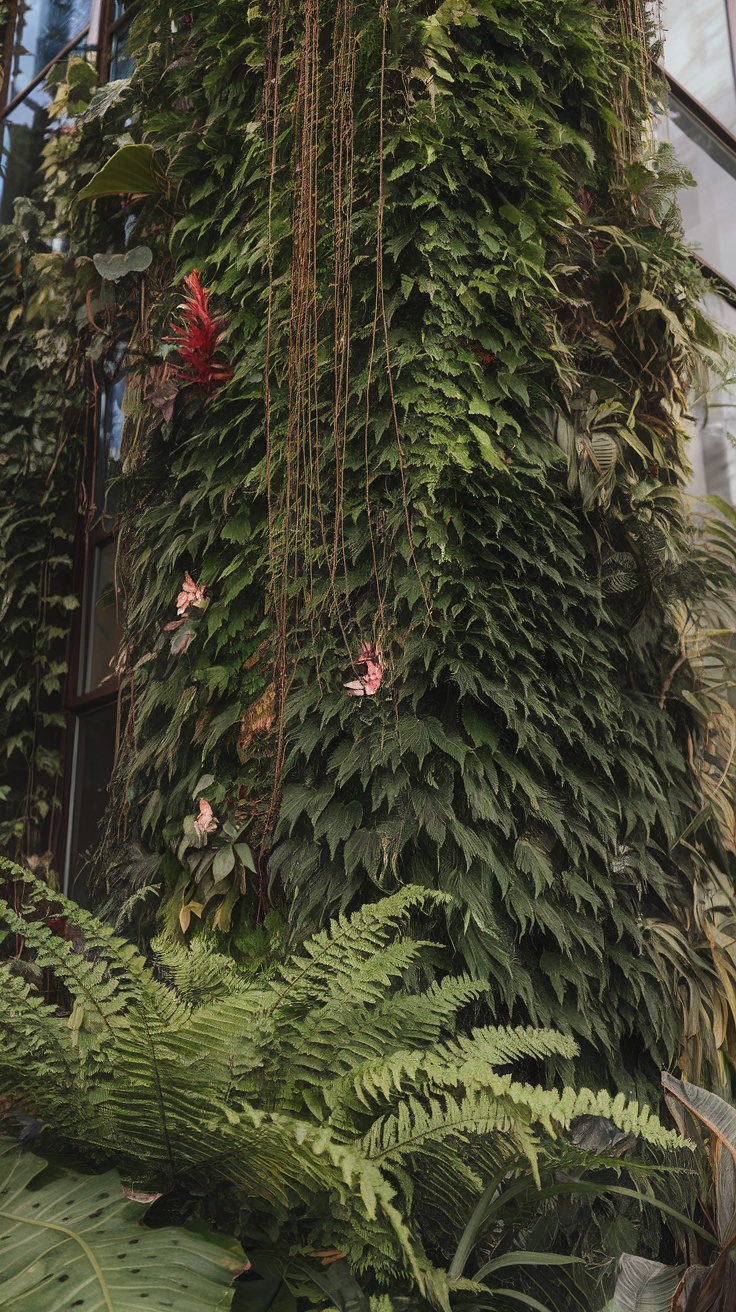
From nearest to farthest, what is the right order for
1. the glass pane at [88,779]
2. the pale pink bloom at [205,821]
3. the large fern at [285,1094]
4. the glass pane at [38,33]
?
the large fern at [285,1094], the pale pink bloom at [205,821], the glass pane at [88,779], the glass pane at [38,33]

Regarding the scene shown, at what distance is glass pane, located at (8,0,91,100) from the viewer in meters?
4.92

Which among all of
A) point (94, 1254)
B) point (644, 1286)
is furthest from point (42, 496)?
point (644, 1286)

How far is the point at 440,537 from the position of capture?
2.20 metres

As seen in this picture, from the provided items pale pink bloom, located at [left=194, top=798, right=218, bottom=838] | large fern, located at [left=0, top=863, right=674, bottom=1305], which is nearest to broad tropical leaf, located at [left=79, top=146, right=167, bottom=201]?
pale pink bloom, located at [left=194, top=798, right=218, bottom=838]

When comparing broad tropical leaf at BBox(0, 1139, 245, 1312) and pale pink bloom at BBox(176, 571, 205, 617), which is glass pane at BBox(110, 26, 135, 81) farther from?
broad tropical leaf at BBox(0, 1139, 245, 1312)

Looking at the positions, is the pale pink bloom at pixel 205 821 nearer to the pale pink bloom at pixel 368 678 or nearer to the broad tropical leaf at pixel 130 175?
the pale pink bloom at pixel 368 678

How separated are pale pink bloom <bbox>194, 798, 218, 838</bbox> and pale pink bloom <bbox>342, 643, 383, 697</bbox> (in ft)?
1.49

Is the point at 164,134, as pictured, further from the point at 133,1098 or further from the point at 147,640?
the point at 133,1098

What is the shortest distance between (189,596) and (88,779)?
1602mm

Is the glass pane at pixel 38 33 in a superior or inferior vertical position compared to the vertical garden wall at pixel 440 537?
superior

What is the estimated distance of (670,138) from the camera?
386cm

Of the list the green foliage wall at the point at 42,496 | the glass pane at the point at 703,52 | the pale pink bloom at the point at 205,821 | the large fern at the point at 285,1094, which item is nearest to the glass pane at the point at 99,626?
the green foliage wall at the point at 42,496

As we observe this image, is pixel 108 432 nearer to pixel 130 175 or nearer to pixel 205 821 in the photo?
pixel 130 175

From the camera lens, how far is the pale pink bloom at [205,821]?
94.6 inches
